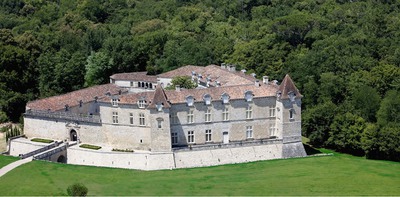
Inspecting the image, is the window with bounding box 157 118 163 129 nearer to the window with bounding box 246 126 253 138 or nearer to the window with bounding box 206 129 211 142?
the window with bounding box 206 129 211 142

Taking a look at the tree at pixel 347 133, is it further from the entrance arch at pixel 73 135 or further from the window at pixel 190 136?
the entrance arch at pixel 73 135

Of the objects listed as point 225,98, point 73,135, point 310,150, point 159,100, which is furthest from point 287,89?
point 73,135

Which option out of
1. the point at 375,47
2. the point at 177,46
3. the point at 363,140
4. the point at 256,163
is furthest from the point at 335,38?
the point at 256,163

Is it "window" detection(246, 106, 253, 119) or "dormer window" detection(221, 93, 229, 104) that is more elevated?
"dormer window" detection(221, 93, 229, 104)

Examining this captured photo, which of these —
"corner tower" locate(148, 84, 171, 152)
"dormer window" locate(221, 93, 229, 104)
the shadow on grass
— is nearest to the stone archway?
"corner tower" locate(148, 84, 171, 152)

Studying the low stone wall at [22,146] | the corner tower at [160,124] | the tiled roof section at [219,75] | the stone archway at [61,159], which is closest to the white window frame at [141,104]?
the corner tower at [160,124]

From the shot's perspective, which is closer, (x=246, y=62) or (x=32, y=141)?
(x=32, y=141)

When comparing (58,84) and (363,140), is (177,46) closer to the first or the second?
(58,84)
